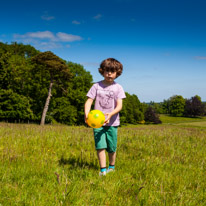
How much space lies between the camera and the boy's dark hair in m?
3.27

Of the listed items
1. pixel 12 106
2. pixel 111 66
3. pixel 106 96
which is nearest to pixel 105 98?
pixel 106 96

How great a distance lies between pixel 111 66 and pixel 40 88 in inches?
1219

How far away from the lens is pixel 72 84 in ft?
116

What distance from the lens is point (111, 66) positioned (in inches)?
128

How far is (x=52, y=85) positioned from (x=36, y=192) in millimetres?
30950

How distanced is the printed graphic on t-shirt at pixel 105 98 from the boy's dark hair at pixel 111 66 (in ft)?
1.29

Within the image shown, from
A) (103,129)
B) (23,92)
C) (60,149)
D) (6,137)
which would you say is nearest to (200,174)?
(103,129)

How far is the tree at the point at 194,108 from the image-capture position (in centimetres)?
8544

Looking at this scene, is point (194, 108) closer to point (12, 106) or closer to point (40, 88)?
point (40, 88)

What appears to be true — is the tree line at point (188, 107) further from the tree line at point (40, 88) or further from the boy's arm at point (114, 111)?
the boy's arm at point (114, 111)

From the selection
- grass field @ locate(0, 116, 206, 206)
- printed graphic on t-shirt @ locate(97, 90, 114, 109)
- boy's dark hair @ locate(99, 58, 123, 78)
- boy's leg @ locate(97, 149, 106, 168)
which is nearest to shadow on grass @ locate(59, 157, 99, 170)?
grass field @ locate(0, 116, 206, 206)

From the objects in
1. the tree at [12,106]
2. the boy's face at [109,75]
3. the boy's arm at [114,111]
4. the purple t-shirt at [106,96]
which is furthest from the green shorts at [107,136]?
the tree at [12,106]

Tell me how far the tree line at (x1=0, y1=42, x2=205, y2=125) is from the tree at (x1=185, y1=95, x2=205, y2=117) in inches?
2553

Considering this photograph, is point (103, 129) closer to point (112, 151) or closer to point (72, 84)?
point (112, 151)
